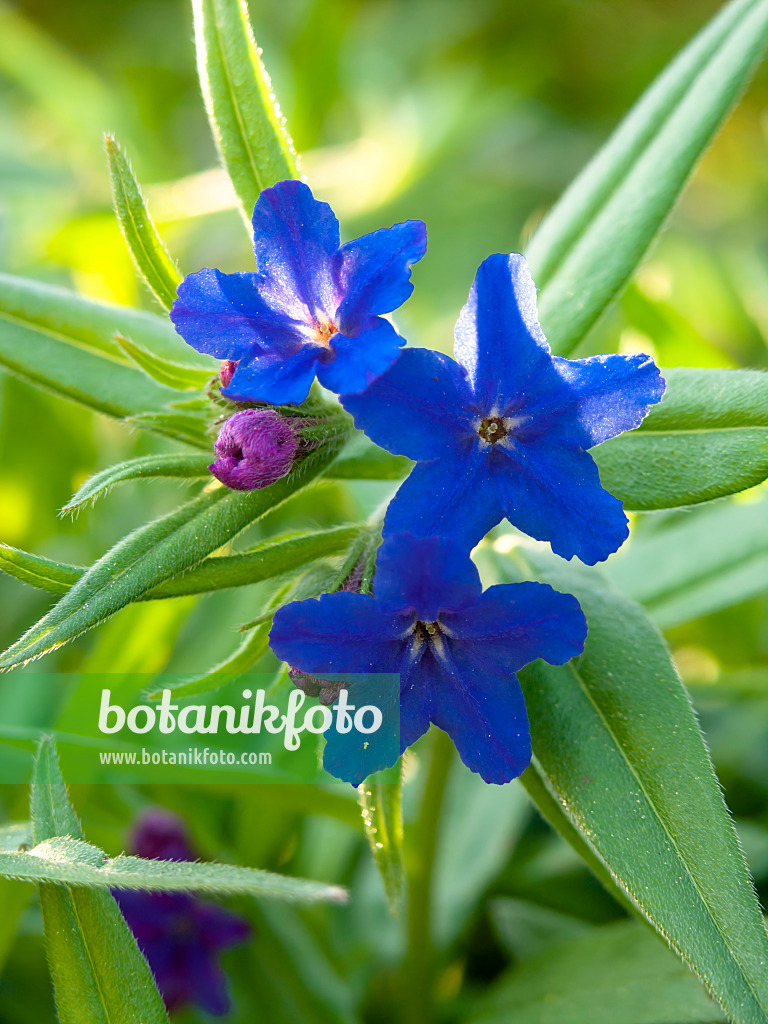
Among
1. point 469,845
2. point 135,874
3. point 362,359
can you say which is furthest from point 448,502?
point 469,845

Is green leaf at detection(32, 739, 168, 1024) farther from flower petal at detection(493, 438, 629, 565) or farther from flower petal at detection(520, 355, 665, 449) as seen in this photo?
flower petal at detection(520, 355, 665, 449)

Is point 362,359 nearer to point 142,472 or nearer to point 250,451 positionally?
point 250,451

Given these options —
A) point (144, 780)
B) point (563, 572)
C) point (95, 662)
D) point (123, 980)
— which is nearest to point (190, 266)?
point (95, 662)

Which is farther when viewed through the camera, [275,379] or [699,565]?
[699,565]

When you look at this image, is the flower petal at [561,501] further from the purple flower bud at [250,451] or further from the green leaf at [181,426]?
the green leaf at [181,426]

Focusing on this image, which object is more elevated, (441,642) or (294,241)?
(294,241)

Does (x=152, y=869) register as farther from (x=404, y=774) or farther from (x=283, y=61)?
(x=283, y=61)

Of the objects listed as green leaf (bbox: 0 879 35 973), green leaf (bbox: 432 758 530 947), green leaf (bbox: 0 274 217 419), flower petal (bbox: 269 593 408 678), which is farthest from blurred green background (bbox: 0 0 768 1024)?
flower petal (bbox: 269 593 408 678)
